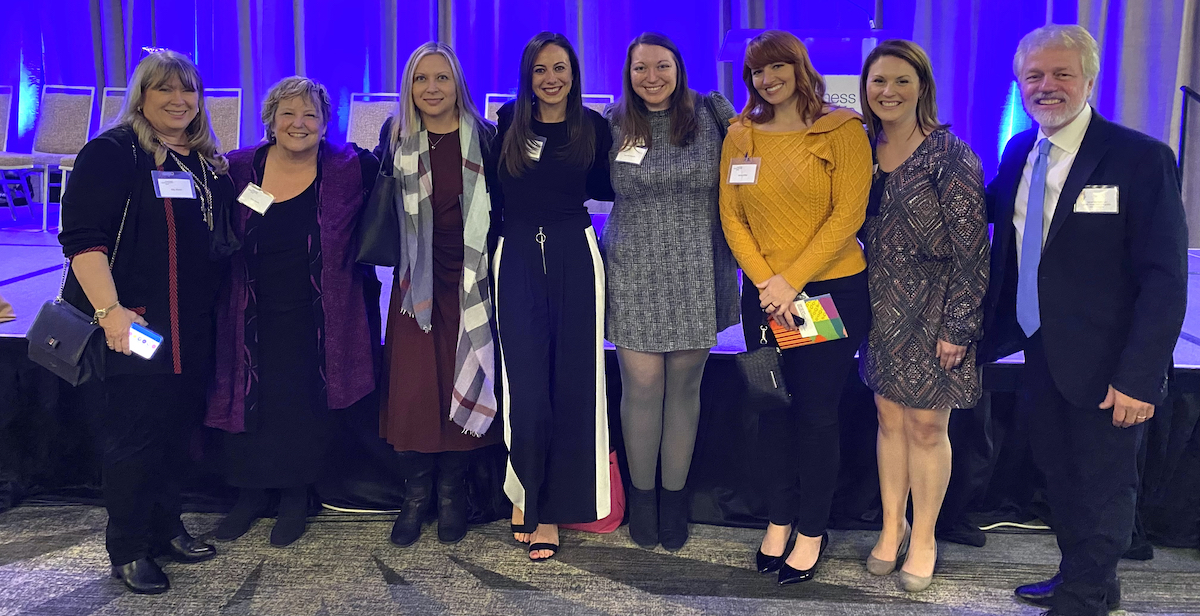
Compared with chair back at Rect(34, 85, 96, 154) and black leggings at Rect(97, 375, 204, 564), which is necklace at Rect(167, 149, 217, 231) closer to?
black leggings at Rect(97, 375, 204, 564)

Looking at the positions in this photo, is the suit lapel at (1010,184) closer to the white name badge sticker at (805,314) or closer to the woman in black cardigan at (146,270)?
the white name badge sticker at (805,314)

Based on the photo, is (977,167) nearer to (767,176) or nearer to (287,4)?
(767,176)

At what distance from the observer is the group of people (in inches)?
73.3

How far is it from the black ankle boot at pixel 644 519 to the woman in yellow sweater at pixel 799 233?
388mm

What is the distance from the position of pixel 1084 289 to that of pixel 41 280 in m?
3.97

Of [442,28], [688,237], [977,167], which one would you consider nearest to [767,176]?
[688,237]

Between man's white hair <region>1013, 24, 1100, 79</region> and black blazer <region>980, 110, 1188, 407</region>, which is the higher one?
man's white hair <region>1013, 24, 1100, 79</region>

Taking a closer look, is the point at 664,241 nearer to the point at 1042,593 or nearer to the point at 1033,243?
the point at 1033,243

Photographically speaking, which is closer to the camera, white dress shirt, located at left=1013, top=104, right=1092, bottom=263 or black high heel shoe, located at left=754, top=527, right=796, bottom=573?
white dress shirt, located at left=1013, top=104, right=1092, bottom=263

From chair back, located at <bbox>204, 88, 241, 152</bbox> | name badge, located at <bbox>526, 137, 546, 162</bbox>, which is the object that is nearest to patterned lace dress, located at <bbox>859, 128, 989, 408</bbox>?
name badge, located at <bbox>526, 137, 546, 162</bbox>

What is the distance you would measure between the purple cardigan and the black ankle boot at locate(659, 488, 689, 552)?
3.17 feet

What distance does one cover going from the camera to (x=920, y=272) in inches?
79.4

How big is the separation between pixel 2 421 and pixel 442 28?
4166mm

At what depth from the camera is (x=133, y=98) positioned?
2025 millimetres
